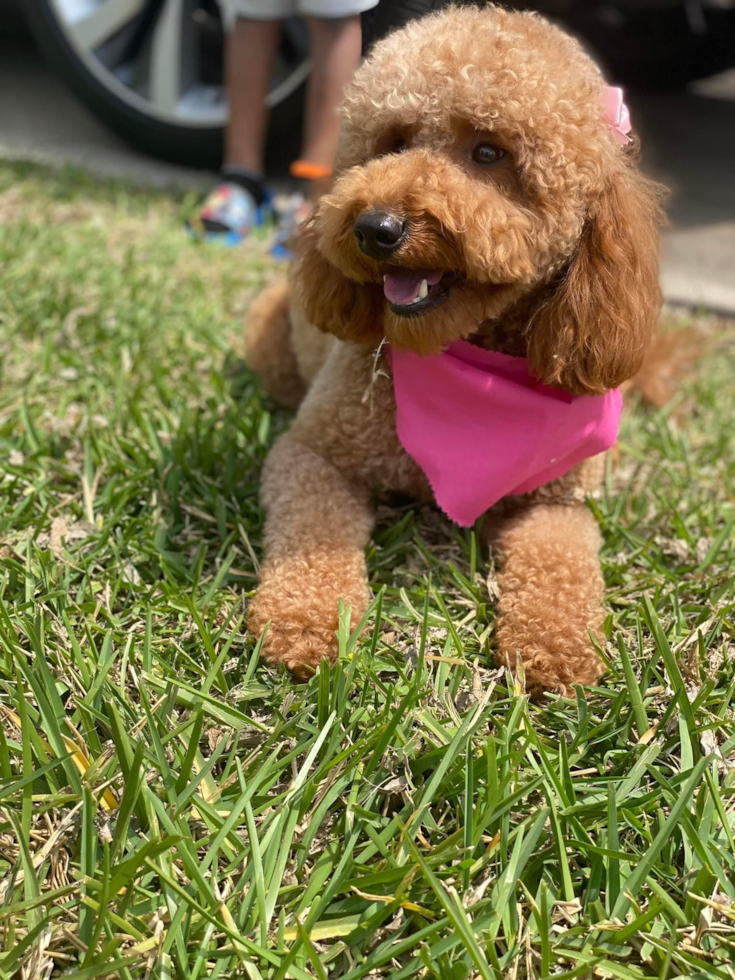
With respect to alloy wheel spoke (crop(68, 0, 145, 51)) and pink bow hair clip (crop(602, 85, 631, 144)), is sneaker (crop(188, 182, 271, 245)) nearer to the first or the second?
alloy wheel spoke (crop(68, 0, 145, 51))

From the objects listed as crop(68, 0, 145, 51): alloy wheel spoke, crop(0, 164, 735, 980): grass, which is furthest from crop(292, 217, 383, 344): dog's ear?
crop(68, 0, 145, 51): alloy wheel spoke

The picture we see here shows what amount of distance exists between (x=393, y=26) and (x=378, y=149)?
382 millimetres

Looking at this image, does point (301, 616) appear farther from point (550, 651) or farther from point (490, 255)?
point (490, 255)

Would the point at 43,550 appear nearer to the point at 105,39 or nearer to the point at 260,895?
the point at 260,895

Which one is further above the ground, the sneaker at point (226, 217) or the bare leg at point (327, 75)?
the bare leg at point (327, 75)

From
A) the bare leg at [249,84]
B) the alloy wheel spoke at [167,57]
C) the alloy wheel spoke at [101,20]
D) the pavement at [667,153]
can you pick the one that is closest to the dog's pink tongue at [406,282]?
the pavement at [667,153]

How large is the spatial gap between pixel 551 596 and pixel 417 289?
2.25 feet

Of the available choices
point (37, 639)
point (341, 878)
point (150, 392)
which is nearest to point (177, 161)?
point (150, 392)

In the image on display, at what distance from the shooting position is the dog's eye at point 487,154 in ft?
5.34

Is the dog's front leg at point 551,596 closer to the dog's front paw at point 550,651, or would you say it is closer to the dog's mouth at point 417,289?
the dog's front paw at point 550,651

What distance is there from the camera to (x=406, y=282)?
5.49 feet

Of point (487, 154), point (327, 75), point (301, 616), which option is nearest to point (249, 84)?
point (327, 75)

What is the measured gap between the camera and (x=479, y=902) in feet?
4.10

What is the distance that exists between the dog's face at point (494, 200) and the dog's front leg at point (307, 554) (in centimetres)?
44
